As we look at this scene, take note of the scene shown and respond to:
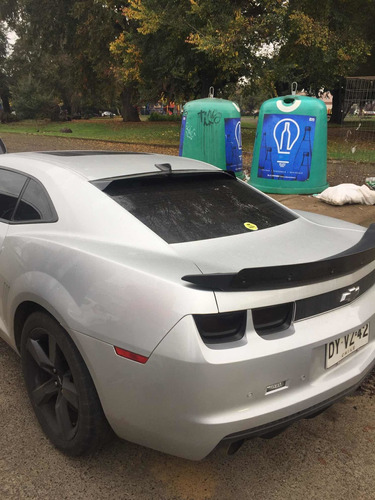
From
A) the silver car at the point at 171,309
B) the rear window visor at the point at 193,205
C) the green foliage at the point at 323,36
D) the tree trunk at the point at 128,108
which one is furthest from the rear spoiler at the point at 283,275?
the tree trunk at the point at 128,108

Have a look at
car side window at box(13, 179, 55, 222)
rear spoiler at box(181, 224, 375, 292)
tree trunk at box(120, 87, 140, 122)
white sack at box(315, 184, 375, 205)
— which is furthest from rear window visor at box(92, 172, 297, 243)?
tree trunk at box(120, 87, 140, 122)

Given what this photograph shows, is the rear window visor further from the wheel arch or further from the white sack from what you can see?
the white sack

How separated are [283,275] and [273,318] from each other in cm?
19

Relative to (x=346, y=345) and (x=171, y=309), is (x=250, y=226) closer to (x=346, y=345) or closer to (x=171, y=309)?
(x=346, y=345)

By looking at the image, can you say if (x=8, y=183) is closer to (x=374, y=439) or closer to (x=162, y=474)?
(x=162, y=474)

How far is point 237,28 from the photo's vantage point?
1570 cm

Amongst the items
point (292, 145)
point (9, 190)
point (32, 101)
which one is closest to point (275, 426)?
point (9, 190)

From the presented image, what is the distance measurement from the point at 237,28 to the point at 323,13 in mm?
4060

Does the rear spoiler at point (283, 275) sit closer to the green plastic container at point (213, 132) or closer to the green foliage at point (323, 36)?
the green plastic container at point (213, 132)

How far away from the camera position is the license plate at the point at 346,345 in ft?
7.06

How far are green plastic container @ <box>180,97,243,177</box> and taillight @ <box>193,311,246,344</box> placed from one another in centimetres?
Answer: 691

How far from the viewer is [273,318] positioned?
2.00 m

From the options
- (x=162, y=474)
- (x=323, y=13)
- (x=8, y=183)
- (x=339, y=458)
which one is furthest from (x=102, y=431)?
(x=323, y=13)

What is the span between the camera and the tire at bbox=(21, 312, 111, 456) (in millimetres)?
2170
